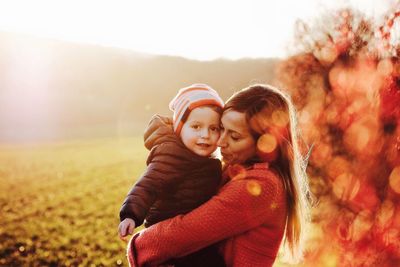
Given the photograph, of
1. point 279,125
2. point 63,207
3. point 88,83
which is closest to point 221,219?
point 279,125

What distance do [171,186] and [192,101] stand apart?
0.59 m

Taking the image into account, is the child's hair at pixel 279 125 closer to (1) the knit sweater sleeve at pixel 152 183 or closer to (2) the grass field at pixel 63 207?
(1) the knit sweater sleeve at pixel 152 183

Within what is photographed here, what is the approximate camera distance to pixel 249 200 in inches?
73.1

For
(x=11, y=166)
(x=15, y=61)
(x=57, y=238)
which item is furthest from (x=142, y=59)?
(x=57, y=238)

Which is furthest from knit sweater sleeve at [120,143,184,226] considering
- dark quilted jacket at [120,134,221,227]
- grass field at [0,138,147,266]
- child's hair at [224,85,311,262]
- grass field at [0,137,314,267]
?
grass field at [0,138,147,266]

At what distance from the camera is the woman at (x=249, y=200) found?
186cm

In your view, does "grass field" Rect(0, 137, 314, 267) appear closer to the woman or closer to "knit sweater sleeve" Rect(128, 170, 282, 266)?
the woman

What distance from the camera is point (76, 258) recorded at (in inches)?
274

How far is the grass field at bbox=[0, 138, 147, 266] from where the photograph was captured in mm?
7137

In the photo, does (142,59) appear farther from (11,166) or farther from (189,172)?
(189,172)

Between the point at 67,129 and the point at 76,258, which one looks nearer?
the point at 76,258

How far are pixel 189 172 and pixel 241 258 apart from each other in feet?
1.88

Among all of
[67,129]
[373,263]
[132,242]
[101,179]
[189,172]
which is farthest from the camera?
[67,129]

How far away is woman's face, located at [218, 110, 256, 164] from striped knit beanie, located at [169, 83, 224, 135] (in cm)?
36
